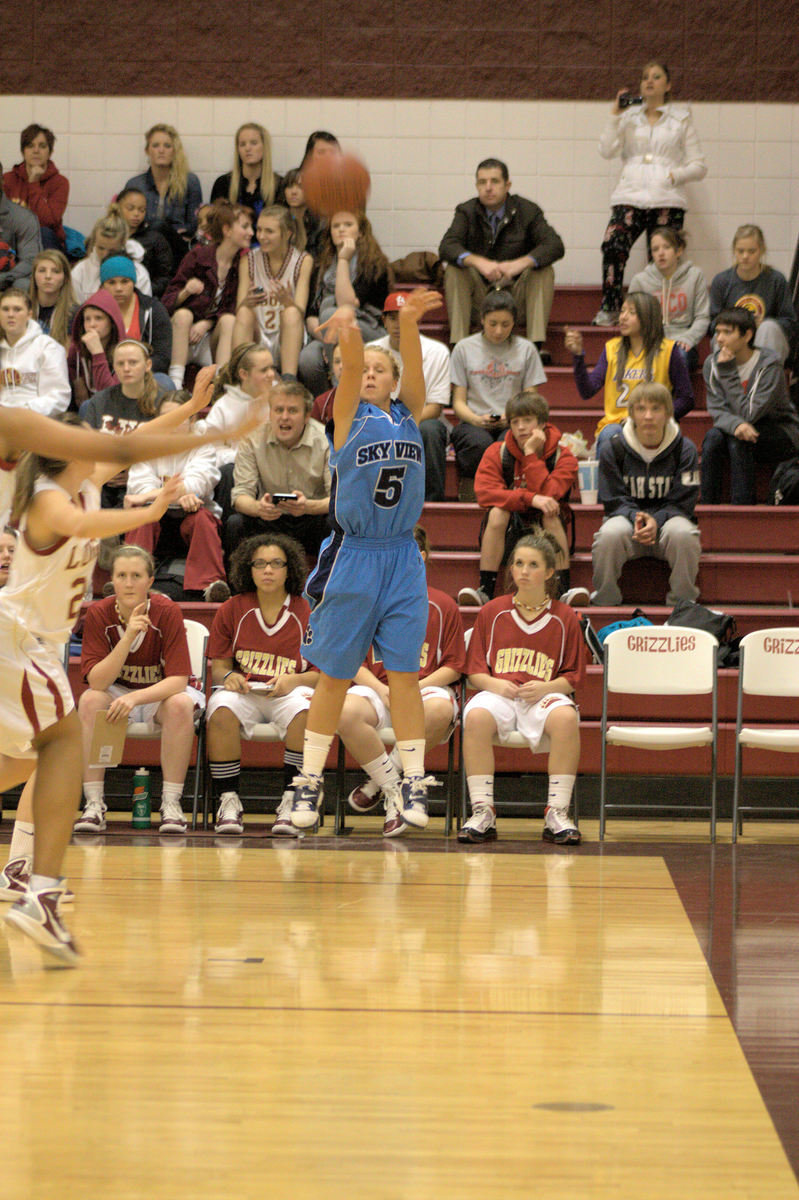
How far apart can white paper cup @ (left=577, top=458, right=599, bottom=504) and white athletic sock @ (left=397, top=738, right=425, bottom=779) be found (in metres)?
3.23

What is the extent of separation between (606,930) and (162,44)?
27.6 ft

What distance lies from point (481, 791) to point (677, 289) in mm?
4350

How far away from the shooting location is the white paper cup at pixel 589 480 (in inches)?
307

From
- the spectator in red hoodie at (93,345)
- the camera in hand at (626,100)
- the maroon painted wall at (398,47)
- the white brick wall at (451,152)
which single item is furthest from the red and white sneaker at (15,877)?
the maroon painted wall at (398,47)

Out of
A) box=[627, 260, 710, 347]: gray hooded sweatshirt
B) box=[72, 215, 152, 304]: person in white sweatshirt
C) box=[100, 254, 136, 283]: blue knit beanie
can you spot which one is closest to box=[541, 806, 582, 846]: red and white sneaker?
box=[627, 260, 710, 347]: gray hooded sweatshirt

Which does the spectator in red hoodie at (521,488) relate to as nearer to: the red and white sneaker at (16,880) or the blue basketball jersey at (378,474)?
the blue basketball jersey at (378,474)

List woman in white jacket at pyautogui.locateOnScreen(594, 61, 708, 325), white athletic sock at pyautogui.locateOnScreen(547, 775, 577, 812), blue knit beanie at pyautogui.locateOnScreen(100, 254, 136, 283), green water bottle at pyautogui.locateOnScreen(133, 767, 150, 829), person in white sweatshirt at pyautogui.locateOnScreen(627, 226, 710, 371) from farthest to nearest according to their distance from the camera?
woman in white jacket at pyautogui.locateOnScreen(594, 61, 708, 325)
person in white sweatshirt at pyautogui.locateOnScreen(627, 226, 710, 371)
blue knit beanie at pyautogui.locateOnScreen(100, 254, 136, 283)
green water bottle at pyautogui.locateOnScreen(133, 767, 150, 829)
white athletic sock at pyautogui.locateOnScreen(547, 775, 577, 812)

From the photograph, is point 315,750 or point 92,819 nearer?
point 315,750

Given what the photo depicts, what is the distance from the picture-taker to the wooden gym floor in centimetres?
230

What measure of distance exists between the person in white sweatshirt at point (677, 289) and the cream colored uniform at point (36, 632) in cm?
591

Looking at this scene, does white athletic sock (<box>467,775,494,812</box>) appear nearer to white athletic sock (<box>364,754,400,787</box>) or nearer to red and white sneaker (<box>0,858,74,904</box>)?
white athletic sock (<box>364,754,400,787</box>)

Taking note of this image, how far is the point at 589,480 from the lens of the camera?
7.85m

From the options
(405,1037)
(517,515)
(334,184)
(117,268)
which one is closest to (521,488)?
(517,515)

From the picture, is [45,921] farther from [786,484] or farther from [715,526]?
[786,484]
